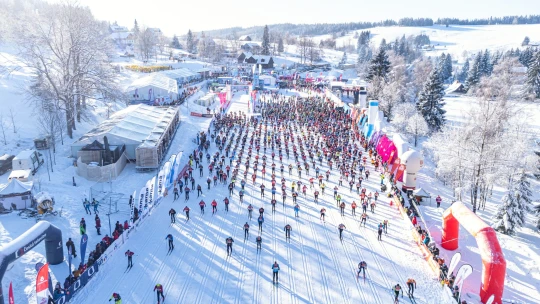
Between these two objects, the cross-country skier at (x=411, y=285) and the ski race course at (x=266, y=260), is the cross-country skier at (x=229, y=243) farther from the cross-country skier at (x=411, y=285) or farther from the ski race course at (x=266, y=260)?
the cross-country skier at (x=411, y=285)

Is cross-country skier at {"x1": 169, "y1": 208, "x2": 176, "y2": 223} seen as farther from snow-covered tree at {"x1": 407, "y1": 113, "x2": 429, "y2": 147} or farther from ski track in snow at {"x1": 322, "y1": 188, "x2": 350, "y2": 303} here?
snow-covered tree at {"x1": 407, "y1": 113, "x2": 429, "y2": 147}

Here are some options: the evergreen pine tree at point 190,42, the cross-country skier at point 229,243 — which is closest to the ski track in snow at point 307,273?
the cross-country skier at point 229,243

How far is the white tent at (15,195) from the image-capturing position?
15.3 m

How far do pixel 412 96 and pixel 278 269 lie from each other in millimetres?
52747

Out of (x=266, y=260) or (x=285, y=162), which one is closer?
(x=266, y=260)

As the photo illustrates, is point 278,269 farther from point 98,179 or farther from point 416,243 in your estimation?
point 98,179

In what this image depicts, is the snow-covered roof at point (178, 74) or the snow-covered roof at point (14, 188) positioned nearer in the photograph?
the snow-covered roof at point (14, 188)

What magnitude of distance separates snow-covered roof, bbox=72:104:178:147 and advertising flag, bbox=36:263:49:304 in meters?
14.4

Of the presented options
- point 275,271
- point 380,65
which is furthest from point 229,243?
point 380,65

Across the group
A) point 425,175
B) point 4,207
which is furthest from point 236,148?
point 4,207

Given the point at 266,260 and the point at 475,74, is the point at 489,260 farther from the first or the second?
the point at 475,74

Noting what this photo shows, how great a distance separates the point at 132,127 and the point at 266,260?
16.3 metres

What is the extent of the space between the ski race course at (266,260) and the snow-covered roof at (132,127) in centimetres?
697

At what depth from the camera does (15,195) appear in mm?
15461
